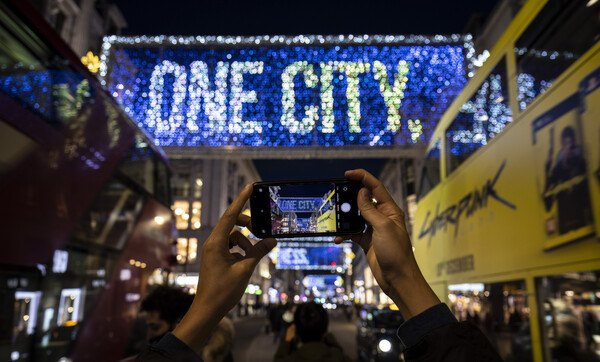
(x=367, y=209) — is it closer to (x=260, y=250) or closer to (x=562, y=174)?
(x=260, y=250)

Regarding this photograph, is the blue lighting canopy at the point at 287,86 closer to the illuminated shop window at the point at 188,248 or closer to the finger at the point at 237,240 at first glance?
the finger at the point at 237,240

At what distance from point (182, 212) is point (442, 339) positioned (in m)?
41.1

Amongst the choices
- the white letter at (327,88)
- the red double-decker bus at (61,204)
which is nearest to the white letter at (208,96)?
the red double-decker bus at (61,204)

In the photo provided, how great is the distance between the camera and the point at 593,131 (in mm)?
2932

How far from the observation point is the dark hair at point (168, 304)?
13.0 ft

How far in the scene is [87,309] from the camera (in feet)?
22.7

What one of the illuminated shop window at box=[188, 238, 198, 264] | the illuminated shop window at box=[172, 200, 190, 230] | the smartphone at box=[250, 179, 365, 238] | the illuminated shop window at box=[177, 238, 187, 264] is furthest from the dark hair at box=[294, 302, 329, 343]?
the illuminated shop window at box=[172, 200, 190, 230]

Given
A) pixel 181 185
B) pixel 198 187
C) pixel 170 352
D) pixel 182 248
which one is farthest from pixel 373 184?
pixel 181 185

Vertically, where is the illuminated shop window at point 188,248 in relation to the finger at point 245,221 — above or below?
above

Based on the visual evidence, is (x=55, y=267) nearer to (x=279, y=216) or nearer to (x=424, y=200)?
(x=279, y=216)

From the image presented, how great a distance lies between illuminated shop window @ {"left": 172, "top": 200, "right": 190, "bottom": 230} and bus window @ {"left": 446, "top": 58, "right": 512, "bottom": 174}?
35.6 meters

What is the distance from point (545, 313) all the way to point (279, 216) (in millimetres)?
3233

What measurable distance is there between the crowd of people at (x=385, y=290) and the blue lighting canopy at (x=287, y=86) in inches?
246

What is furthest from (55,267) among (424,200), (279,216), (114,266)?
(424,200)
